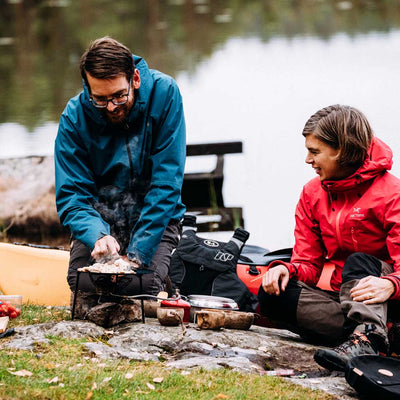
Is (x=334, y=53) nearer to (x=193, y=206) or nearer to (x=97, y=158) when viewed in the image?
(x=193, y=206)

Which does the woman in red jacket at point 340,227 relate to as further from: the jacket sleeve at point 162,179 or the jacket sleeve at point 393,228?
the jacket sleeve at point 162,179

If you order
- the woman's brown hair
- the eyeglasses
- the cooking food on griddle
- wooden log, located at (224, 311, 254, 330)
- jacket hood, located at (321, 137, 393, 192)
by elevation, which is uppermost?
the eyeglasses

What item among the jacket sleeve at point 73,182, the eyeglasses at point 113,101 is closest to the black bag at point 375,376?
the jacket sleeve at point 73,182

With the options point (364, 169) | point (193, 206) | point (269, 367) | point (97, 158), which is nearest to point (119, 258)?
point (97, 158)

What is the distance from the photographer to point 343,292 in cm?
382

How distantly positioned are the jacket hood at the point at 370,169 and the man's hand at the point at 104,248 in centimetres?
116

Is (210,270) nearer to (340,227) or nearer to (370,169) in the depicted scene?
(340,227)

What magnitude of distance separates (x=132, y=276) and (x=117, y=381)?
127 centimetres

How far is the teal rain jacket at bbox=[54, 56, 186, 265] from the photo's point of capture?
4266mm

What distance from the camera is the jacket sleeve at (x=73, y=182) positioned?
4.22 metres

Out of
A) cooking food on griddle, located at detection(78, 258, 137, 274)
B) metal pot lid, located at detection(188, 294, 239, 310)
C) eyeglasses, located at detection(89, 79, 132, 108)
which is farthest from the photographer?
metal pot lid, located at detection(188, 294, 239, 310)

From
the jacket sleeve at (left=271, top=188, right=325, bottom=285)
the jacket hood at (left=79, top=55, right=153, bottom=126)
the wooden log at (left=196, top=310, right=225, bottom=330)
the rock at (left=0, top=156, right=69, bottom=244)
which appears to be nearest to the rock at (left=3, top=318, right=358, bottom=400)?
the wooden log at (left=196, top=310, right=225, bottom=330)

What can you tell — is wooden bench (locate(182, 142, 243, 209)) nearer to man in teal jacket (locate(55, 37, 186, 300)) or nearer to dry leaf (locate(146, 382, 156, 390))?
man in teal jacket (locate(55, 37, 186, 300))

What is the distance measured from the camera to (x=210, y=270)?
506cm
